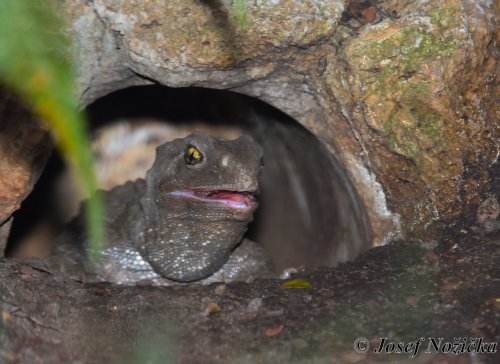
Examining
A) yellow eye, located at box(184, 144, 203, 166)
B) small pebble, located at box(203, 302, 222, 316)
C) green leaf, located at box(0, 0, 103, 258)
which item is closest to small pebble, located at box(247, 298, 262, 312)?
small pebble, located at box(203, 302, 222, 316)

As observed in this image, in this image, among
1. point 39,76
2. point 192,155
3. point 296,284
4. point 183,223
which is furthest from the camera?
point 183,223

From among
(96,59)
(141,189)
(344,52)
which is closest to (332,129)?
(344,52)

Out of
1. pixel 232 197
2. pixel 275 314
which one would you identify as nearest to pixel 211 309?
pixel 275 314

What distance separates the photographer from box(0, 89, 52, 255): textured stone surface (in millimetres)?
3475

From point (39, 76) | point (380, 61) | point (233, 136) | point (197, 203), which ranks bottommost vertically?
point (197, 203)

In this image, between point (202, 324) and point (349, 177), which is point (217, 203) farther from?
point (202, 324)

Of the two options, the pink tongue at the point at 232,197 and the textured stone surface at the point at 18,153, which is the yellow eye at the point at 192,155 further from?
the textured stone surface at the point at 18,153

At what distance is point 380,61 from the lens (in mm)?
3572

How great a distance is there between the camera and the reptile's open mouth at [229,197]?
13.9 ft

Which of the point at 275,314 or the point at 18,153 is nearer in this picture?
the point at 275,314

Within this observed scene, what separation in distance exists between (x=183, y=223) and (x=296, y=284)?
1.37 metres

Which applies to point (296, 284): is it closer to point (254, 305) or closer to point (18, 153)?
point (254, 305)

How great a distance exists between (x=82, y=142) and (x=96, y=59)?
3482 mm

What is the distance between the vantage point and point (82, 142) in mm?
522
